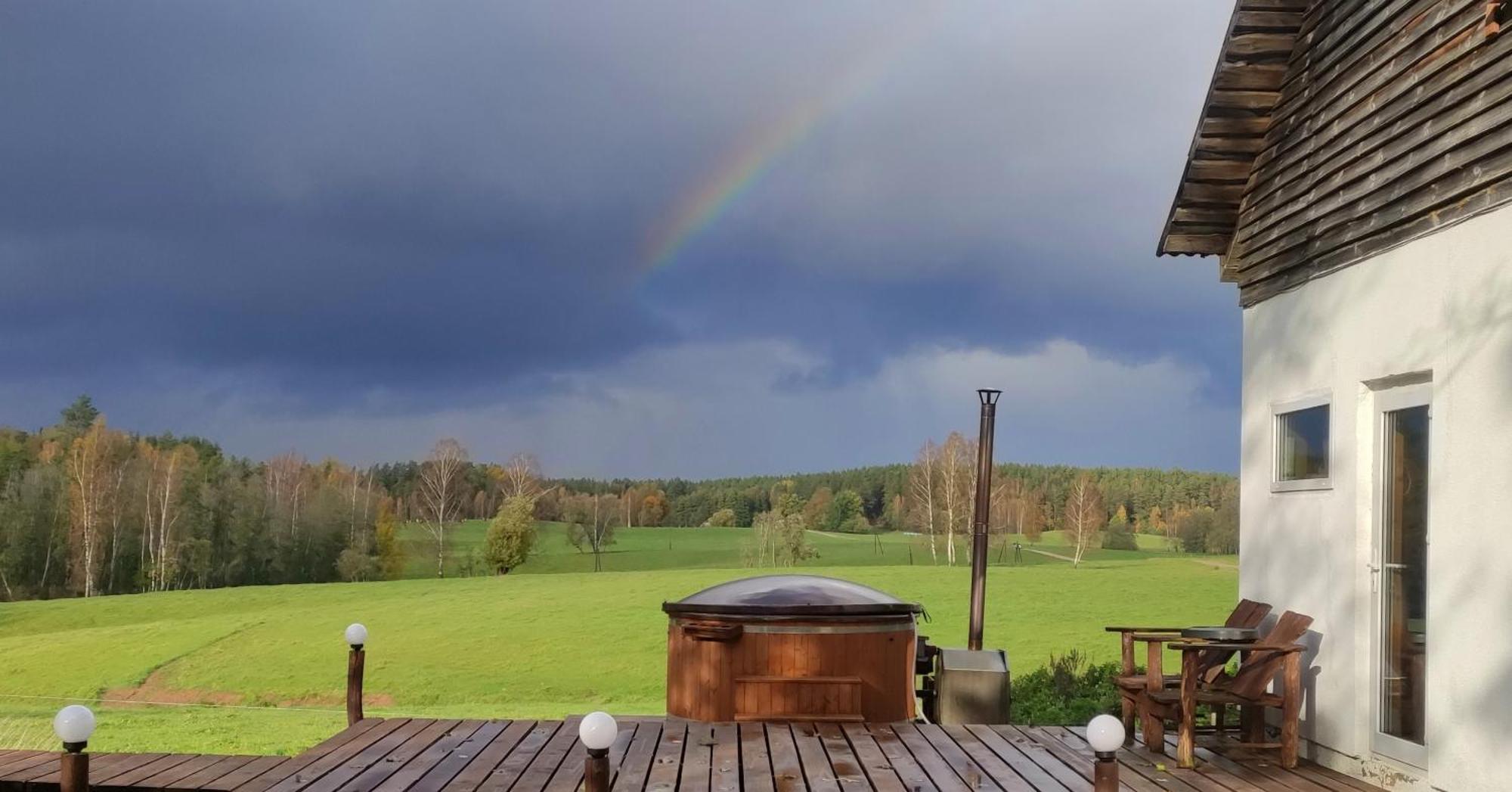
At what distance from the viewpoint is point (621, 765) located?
6.02 metres

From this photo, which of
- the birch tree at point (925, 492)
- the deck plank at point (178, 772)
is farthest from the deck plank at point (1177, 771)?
the birch tree at point (925, 492)

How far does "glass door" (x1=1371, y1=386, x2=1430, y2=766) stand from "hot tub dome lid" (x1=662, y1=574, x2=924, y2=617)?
10.0 feet

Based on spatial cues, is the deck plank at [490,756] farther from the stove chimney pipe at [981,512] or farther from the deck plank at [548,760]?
the stove chimney pipe at [981,512]

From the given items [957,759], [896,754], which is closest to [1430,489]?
[957,759]

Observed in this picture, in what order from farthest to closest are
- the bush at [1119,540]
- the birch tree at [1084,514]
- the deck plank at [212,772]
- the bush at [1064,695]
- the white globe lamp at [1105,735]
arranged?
the bush at [1119,540] < the birch tree at [1084,514] < the bush at [1064,695] < the deck plank at [212,772] < the white globe lamp at [1105,735]

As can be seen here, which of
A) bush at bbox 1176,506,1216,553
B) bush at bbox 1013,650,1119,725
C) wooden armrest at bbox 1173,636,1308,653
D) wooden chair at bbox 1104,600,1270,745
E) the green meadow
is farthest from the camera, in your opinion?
bush at bbox 1176,506,1216,553

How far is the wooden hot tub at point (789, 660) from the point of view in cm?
764

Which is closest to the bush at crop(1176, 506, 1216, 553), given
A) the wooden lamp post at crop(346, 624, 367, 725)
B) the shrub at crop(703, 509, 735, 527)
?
the shrub at crop(703, 509, 735, 527)

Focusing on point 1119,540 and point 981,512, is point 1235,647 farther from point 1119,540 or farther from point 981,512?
point 1119,540

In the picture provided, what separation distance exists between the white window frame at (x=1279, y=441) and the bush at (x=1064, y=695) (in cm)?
575

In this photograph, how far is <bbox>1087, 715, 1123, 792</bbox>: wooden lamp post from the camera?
3.87 m

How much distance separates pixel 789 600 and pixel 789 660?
1.38 feet

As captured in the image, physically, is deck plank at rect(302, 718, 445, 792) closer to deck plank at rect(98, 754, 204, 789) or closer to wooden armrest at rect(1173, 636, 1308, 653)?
deck plank at rect(98, 754, 204, 789)

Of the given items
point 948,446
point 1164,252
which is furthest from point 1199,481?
point 1164,252
